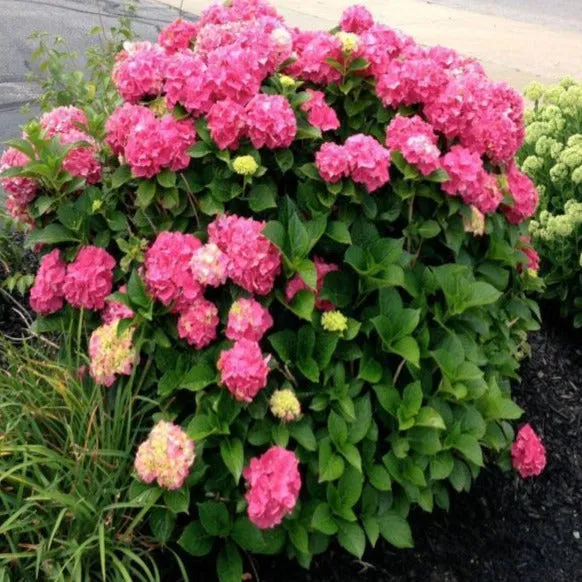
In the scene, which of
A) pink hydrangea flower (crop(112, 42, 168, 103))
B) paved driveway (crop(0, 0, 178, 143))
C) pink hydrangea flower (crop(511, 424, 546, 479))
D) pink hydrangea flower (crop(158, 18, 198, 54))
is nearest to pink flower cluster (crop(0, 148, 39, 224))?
pink hydrangea flower (crop(112, 42, 168, 103))

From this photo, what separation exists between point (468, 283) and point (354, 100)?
2.24 feet

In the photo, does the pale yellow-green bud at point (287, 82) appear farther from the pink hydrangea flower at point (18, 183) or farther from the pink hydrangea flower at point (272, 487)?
the pink hydrangea flower at point (272, 487)

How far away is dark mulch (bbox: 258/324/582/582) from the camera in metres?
2.57

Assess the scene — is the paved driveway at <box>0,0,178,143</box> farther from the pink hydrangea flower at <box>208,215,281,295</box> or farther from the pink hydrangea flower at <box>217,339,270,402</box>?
the pink hydrangea flower at <box>217,339,270,402</box>

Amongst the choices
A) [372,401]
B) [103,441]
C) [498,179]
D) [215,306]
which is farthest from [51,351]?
[498,179]

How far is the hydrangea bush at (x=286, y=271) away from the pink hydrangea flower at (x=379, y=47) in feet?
0.04

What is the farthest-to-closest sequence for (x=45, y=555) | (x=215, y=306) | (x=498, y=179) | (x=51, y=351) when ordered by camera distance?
(x=51, y=351)
(x=498, y=179)
(x=215, y=306)
(x=45, y=555)

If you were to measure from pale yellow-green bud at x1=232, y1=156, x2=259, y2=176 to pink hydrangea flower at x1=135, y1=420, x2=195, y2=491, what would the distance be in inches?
28.5

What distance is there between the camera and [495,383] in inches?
103

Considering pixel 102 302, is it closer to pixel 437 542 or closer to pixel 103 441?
pixel 103 441

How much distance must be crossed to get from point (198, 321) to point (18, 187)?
Result: 78cm

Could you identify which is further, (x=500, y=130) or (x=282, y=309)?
(x=500, y=130)

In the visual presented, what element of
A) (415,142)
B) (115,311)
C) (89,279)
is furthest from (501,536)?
(89,279)

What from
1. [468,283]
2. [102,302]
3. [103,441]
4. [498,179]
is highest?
[498,179]
